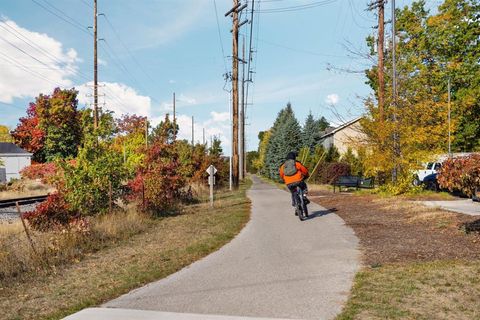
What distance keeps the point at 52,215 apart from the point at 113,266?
15.7 feet

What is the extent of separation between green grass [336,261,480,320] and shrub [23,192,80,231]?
7.54 meters

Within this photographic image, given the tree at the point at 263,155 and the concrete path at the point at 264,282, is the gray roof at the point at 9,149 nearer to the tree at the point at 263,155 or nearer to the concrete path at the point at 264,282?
the tree at the point at 263,155

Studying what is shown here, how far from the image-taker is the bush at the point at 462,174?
24.7 feet

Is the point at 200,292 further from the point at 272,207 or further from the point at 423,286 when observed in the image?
the point at 272,207

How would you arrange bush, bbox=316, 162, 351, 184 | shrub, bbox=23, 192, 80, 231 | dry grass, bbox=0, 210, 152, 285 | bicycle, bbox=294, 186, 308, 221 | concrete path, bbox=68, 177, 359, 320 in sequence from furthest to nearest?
bush, bbox=316, 162, 351, 184 → bicycle, bbox=294, 186, 308, 221 → shrub, bbox=23, 192, 80, 231 → dry grass, bbox=0, 210, 152, 285 → concrete path, bbox=68, 177, 359, 320

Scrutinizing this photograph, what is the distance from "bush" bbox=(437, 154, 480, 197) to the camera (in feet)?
24.7

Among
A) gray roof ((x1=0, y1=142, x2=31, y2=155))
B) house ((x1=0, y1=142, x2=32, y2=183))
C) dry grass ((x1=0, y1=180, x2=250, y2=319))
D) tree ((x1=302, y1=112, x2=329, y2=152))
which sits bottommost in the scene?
dry grass ((x1=0, y1=180, x2=250, y2=319))

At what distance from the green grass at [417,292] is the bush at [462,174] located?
1.42 m

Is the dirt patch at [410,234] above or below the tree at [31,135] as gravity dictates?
below

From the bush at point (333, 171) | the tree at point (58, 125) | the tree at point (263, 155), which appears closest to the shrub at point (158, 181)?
the bush at point (333, 171)

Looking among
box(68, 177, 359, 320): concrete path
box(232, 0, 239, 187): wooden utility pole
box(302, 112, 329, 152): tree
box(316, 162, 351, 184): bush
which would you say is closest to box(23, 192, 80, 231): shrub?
box(68, 177, 359, 320): concrete path

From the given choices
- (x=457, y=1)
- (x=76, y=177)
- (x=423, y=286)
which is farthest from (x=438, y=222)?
(x=457, y=1)

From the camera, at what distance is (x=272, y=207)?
58.2ft

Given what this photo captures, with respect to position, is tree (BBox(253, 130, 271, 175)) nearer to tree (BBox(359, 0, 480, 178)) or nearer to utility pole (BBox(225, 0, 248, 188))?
tree (BBox(359, 0, 480, 178))
